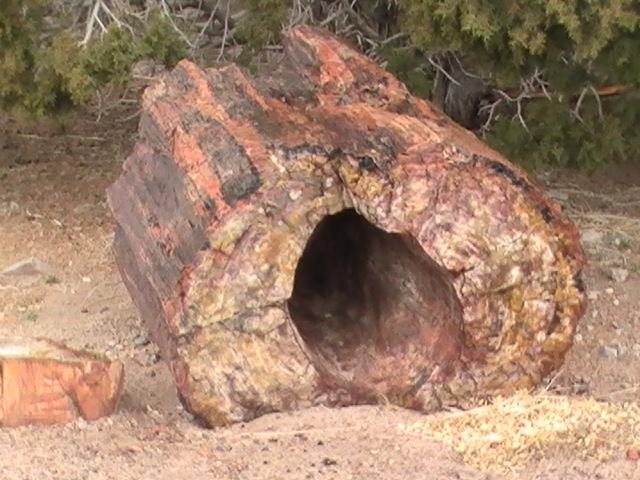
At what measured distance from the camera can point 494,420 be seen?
12.8 feet

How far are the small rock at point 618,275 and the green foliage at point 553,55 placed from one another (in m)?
0.79

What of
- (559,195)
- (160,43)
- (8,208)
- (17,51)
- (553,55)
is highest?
(553,55)

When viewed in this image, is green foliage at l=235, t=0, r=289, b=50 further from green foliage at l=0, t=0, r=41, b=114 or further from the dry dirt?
the dry dirt

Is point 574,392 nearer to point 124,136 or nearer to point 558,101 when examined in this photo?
point 558,101

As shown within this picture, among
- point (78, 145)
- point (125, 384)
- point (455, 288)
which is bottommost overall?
point (78, 145)

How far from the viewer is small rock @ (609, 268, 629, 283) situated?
223 inches

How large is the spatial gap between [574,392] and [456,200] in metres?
0.84

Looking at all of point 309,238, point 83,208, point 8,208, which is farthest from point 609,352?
point 8,208

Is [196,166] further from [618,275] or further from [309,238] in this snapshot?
[618,275]

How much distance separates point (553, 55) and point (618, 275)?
98 cm

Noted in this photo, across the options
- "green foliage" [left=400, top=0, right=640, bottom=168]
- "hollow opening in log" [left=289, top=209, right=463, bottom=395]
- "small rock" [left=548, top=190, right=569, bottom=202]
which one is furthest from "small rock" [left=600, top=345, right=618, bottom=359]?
"small rock" [left=548, top=190, right=569, bottom=202]

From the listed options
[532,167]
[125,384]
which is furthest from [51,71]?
[532,167]

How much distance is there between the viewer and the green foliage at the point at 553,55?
16.9 ft

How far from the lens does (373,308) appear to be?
4.61 metres
